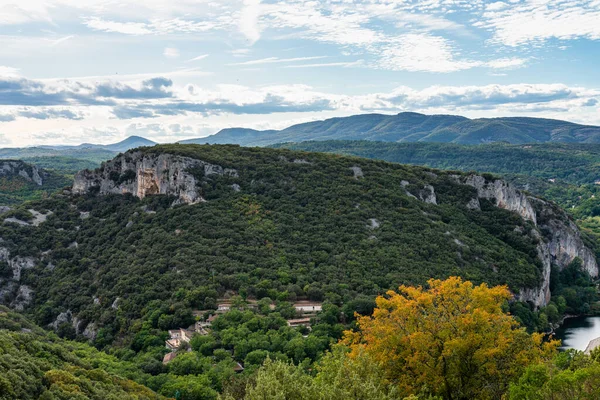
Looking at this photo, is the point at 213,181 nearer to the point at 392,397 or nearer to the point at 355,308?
the point at 355,308

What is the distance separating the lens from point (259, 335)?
47406mm

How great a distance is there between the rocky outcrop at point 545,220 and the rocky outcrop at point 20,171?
133279mm

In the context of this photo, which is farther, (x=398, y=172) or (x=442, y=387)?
(x=398, y=172)

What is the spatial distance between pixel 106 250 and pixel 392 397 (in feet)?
204

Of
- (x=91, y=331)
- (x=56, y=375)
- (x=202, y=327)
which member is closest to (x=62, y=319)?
(x=91, y=331)

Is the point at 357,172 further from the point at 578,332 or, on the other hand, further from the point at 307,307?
the point at 578,332

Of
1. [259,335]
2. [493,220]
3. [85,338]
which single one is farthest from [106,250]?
[493,220]

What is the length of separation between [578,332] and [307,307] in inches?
1812

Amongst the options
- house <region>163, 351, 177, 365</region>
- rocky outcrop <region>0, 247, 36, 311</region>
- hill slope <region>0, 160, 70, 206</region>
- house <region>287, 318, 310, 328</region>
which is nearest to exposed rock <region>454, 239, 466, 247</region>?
house <region>287, 318, 310, 328</region>

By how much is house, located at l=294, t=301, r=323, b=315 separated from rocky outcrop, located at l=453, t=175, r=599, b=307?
49.6 metres

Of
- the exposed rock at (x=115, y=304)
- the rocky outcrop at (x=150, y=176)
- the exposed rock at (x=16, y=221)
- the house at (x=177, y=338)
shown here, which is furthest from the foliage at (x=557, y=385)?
the exposed rock at (x=16, y=221)

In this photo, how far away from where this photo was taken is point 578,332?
74938mm

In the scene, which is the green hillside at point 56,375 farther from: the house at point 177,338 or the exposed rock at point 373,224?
the exposed rock at point 373,224

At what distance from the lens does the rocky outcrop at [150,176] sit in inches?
3216
